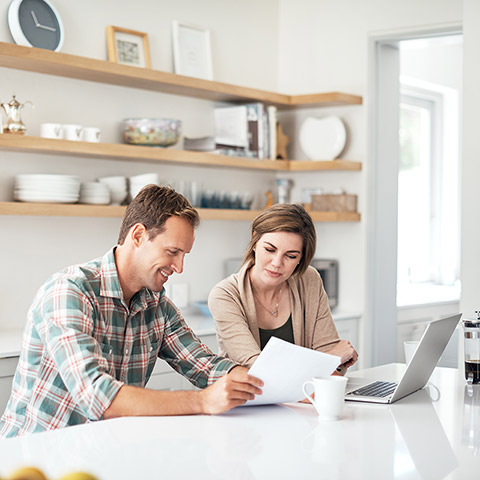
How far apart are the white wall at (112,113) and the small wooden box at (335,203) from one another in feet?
1.42

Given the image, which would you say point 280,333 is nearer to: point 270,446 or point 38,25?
point 270,446

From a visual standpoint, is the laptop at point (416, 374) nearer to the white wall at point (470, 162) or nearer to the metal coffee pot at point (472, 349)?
the metal coffee pot at point (472, 349)

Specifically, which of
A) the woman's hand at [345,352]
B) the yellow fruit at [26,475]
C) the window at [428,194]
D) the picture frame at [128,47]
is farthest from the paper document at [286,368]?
the window at [428,194]

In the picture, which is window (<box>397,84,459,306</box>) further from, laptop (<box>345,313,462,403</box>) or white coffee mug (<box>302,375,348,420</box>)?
white coffee mug (<box>302,375,348,420</box>)

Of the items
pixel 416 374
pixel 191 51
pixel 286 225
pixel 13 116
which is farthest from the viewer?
pixel 191 51

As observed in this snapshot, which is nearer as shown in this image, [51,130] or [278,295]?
[278,295]

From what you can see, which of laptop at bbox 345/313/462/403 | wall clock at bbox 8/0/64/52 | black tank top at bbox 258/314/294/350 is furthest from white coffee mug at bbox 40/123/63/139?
laptop at bbox 345/313/462/403

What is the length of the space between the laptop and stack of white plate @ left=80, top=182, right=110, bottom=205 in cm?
169

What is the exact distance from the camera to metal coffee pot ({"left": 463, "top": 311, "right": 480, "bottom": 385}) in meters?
2.31

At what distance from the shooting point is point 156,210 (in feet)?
6.58

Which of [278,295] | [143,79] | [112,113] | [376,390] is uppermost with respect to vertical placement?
[143,79]

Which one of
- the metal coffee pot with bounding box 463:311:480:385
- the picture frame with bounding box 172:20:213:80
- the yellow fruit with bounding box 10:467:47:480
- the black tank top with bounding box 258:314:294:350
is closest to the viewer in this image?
the yellow fruit with bounding box 10:467:47:480

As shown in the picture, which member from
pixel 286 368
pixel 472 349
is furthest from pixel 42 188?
pixel 472 349

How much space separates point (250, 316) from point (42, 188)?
130 cm
